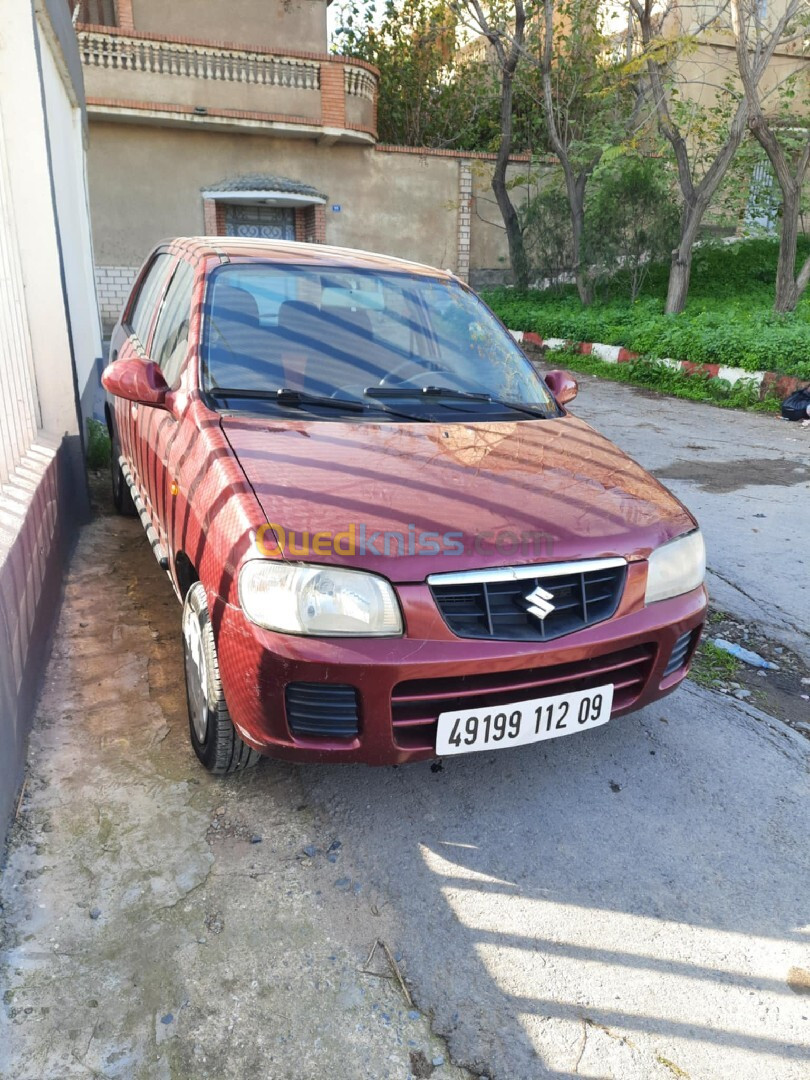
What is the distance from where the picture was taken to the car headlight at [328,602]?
2117 mm

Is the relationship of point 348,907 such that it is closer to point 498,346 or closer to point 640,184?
point 498,346

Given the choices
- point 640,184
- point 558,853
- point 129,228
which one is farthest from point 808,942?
point 129,228

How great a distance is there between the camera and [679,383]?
10.8 m

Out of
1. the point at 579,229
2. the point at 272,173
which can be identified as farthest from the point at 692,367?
the point at 272,173

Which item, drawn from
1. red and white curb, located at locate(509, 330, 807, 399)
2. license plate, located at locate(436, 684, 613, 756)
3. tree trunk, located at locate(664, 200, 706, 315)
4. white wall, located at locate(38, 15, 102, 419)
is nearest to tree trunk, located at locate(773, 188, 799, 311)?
tree trunk, located at locate(664, 200, 706, 315)

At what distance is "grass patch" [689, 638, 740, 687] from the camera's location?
349cm

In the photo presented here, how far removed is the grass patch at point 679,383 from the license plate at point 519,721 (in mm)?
8197

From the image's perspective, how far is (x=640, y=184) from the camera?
1523 centimetres

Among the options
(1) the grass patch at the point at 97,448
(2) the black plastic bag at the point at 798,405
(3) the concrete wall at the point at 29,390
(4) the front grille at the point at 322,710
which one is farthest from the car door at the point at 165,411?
(2) the black plastic bag at the point at 798,405

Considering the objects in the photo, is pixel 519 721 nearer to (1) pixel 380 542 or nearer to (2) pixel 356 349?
(1) pixel 380 542

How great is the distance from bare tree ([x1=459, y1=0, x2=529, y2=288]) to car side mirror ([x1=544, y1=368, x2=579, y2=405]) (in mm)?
13528

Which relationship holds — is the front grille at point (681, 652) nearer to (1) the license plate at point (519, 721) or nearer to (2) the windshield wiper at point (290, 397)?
(1) the license plate at point (519, 721)

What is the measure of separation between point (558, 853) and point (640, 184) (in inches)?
613

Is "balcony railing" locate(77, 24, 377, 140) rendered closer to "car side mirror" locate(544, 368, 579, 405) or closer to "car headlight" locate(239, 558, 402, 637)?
"car side mirror" locate(544, 368, 579, 405)
